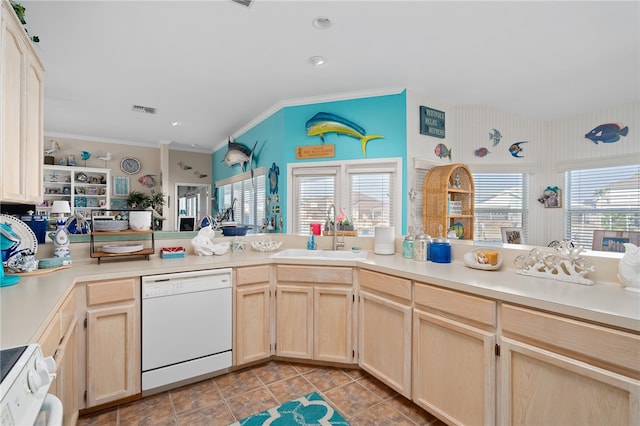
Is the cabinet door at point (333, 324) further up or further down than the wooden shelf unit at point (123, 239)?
further down

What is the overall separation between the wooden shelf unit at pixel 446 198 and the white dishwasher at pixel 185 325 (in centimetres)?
233

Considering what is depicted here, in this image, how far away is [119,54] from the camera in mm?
2539

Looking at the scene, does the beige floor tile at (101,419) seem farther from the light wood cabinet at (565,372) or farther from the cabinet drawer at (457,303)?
the light wood cabinet at (565,372)

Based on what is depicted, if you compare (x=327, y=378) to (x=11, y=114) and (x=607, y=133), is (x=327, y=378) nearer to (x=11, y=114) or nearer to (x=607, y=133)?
(x=11, y=114)

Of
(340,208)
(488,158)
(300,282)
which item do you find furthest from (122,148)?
(488,158)

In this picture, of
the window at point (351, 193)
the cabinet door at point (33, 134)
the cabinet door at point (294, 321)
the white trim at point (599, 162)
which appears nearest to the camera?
the cabinet door at point (33, 134)

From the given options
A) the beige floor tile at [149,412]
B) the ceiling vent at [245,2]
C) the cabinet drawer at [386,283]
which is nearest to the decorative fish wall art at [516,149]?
the cabinet drawer at [386,283]

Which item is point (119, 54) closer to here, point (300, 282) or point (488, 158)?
point (300, 282)

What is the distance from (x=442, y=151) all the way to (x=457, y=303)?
2.47 m

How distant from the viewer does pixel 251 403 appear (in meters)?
1.96

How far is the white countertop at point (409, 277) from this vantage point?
1077 millimetres

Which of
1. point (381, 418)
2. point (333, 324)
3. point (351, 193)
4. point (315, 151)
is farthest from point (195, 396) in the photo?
point (315, 151)

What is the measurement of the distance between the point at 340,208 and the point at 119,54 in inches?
98.6

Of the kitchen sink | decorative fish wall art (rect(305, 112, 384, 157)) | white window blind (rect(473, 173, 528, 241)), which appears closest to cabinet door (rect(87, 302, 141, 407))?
the kitchen sink
